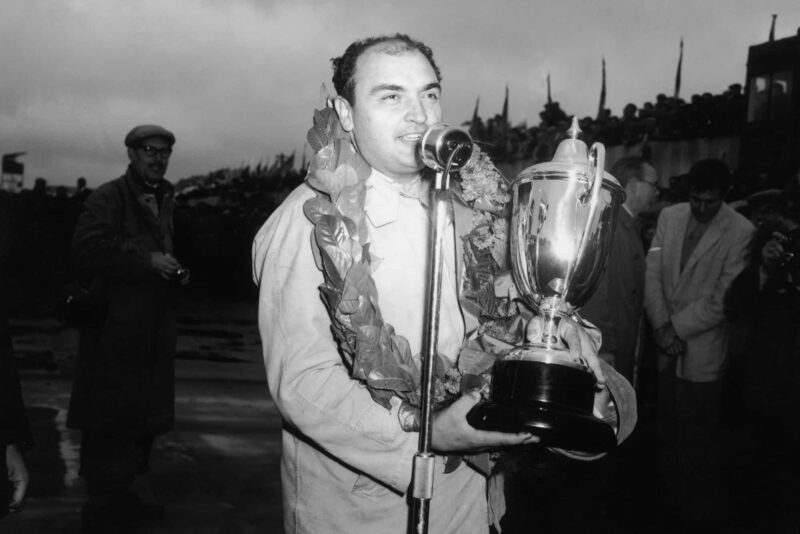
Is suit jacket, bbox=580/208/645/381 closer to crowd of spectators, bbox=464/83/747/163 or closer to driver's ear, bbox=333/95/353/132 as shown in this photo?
driver's ear, bbox=333/95/353/132

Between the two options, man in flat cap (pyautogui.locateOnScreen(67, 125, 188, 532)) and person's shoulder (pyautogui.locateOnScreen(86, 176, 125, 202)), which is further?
person's shoulder (pyautogui.locateOnScreen(86, 176, 125, 202))

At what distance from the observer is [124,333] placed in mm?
5656

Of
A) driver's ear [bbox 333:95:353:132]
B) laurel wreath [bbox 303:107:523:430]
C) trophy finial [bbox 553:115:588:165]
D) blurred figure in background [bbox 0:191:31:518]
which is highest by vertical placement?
driver's ear [bbox 333:95:353:132]

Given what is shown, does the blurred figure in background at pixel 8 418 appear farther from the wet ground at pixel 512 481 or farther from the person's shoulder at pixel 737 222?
the person's shoulder at pixel 737 222

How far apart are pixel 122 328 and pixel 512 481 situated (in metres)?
2.89

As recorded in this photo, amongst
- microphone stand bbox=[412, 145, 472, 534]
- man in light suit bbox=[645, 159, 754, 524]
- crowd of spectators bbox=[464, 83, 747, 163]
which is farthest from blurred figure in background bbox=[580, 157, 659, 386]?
crowd of spectators bbox=[464, 83, 747, 163]

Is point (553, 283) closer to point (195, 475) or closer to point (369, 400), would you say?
point (369, 400)

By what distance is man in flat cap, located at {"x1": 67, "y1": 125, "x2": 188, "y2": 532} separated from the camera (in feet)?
18.0

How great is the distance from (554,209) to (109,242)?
157 inches

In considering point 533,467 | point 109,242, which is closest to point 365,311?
point 109,242

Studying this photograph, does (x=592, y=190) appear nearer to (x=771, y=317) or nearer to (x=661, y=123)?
(x=771, y=317)

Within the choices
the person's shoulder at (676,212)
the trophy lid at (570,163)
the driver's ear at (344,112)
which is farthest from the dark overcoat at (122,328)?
the trophy lid at (570,163)

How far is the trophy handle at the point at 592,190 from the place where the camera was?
7.16ft

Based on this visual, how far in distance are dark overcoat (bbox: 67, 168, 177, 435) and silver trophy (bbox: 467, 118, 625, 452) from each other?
3802mm
